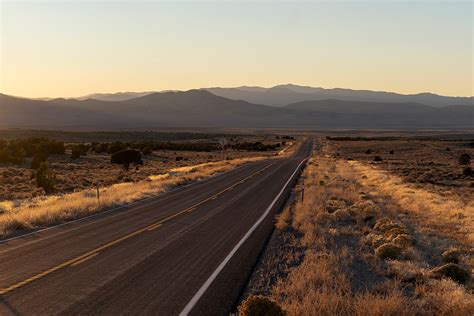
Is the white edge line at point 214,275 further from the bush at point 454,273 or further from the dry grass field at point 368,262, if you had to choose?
the bush at point 454,273

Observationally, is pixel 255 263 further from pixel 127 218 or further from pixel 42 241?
pixel 127 218

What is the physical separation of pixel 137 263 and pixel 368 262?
19.0ft

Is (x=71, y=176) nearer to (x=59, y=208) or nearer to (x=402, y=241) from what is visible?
(x=59, y=208)

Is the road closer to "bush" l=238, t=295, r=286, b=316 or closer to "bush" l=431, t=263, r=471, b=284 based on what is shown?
"bush" l=238, t=295, r=286, b=316

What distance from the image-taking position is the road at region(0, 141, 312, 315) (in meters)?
8.71

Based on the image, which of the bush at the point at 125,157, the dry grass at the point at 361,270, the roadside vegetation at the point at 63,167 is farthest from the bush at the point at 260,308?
the bush at the point at 125,157

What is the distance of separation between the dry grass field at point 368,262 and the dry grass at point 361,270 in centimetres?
2

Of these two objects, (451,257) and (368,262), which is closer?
(368,262)

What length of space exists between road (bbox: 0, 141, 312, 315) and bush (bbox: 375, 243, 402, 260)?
324cm

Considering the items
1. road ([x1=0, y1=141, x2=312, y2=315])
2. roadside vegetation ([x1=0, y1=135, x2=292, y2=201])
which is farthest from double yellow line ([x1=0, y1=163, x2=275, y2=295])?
roadside vegetation ([x1=0, y1=135, x2=292, y2=201])

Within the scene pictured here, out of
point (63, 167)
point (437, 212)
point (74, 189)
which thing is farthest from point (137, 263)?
point (63, 167)

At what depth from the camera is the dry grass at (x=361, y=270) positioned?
7.91m

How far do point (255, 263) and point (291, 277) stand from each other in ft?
6.63

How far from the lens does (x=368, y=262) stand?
1188 cm
